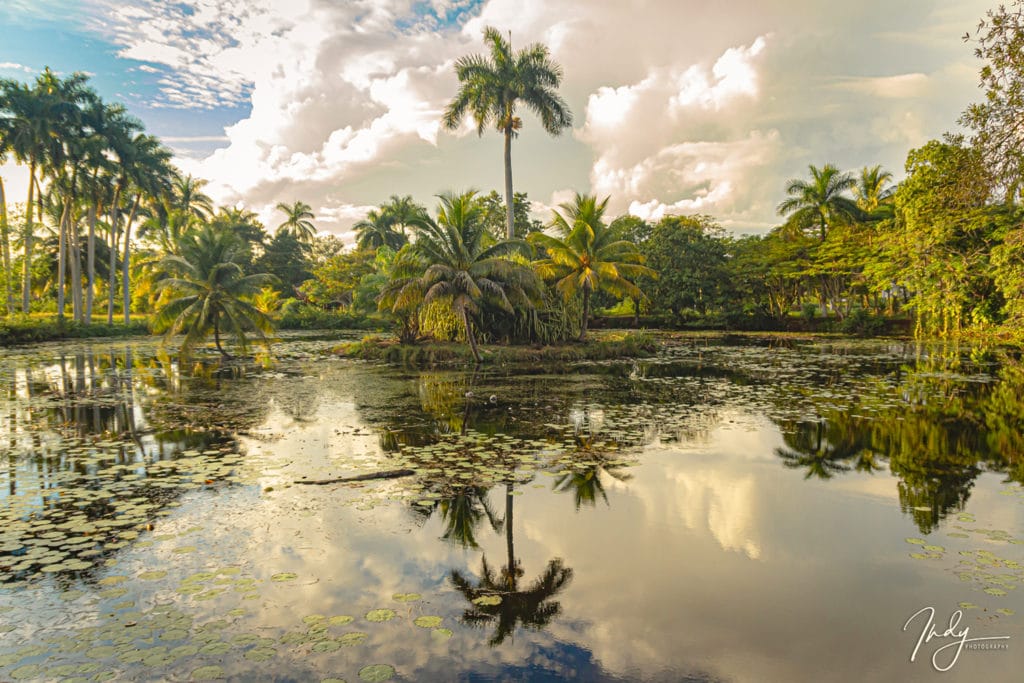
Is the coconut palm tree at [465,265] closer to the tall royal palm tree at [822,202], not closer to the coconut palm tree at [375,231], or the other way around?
the tall royal palm tree at [822,202]

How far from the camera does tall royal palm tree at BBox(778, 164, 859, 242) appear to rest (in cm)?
3653

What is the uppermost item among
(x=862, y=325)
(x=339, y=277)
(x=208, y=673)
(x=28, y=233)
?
(x=28, y=233)

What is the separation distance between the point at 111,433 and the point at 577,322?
18916 millimetres

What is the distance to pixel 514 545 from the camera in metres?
5.04

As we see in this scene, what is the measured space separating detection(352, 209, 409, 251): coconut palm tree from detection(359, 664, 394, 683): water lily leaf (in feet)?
182

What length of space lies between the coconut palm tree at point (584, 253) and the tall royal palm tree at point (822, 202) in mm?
19294

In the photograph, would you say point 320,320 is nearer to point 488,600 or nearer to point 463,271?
point 463,271

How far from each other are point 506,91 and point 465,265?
12.0m

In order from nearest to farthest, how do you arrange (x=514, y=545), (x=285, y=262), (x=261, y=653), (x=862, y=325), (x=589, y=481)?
(x=261, y=653) < (x=514, y=545) < (x=589, y=481) < (x=862, y=325) < (x=285, y=262)

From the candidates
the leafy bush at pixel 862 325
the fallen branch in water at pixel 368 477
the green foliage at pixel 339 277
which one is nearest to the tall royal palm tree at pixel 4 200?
the green foliage at pixel 339 277

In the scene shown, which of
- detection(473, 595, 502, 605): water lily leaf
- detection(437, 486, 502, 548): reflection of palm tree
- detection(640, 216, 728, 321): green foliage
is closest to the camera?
detection(473, 595, 502, 605): water lily leaf

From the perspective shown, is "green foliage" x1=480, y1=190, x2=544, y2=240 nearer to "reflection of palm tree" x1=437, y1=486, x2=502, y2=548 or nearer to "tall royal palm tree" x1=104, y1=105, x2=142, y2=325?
"tall royal palm tree" x1=104, y1=105, x2=142, y2=325

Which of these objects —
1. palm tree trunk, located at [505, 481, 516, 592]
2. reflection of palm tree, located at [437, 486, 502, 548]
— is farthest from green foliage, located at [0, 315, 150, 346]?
palm tree trunk, located at [505, 481, 516, 592]

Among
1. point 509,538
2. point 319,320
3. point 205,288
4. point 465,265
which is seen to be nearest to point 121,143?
point 319,320
